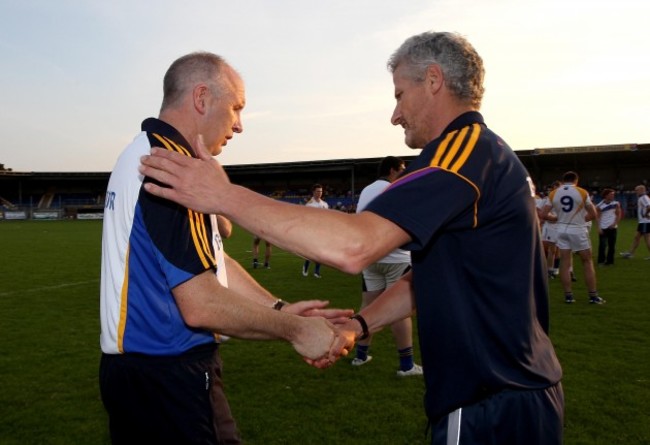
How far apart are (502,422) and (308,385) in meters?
4.44

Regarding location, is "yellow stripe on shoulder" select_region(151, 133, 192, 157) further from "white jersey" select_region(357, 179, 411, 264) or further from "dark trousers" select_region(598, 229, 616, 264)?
"dark trousers" select_region(598, 229, 616, 264)

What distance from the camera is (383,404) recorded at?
19.0ft

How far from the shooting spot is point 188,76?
9.32ft

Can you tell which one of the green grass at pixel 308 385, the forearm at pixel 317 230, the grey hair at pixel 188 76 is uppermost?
the grey hair at pixel 188 76

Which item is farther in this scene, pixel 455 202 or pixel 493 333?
pixel 493 333

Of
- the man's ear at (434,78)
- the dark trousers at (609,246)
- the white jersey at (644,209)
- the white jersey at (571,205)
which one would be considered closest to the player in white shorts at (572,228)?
the white jersey at (571,205)

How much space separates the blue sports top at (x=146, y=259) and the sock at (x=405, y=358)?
444 centimetres

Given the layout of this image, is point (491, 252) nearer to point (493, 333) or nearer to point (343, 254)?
point (493, 333)

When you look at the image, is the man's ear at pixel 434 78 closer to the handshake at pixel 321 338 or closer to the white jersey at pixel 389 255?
the handshake at pixel 321 338

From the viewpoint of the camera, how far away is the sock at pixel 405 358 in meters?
6.78

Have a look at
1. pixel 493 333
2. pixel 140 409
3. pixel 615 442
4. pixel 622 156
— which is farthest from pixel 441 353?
pixel 622 156

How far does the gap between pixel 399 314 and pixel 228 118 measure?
1.37m

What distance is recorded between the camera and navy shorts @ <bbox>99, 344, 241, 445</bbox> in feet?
8.57

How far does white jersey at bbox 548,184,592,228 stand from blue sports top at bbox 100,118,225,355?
1064 centimetres
